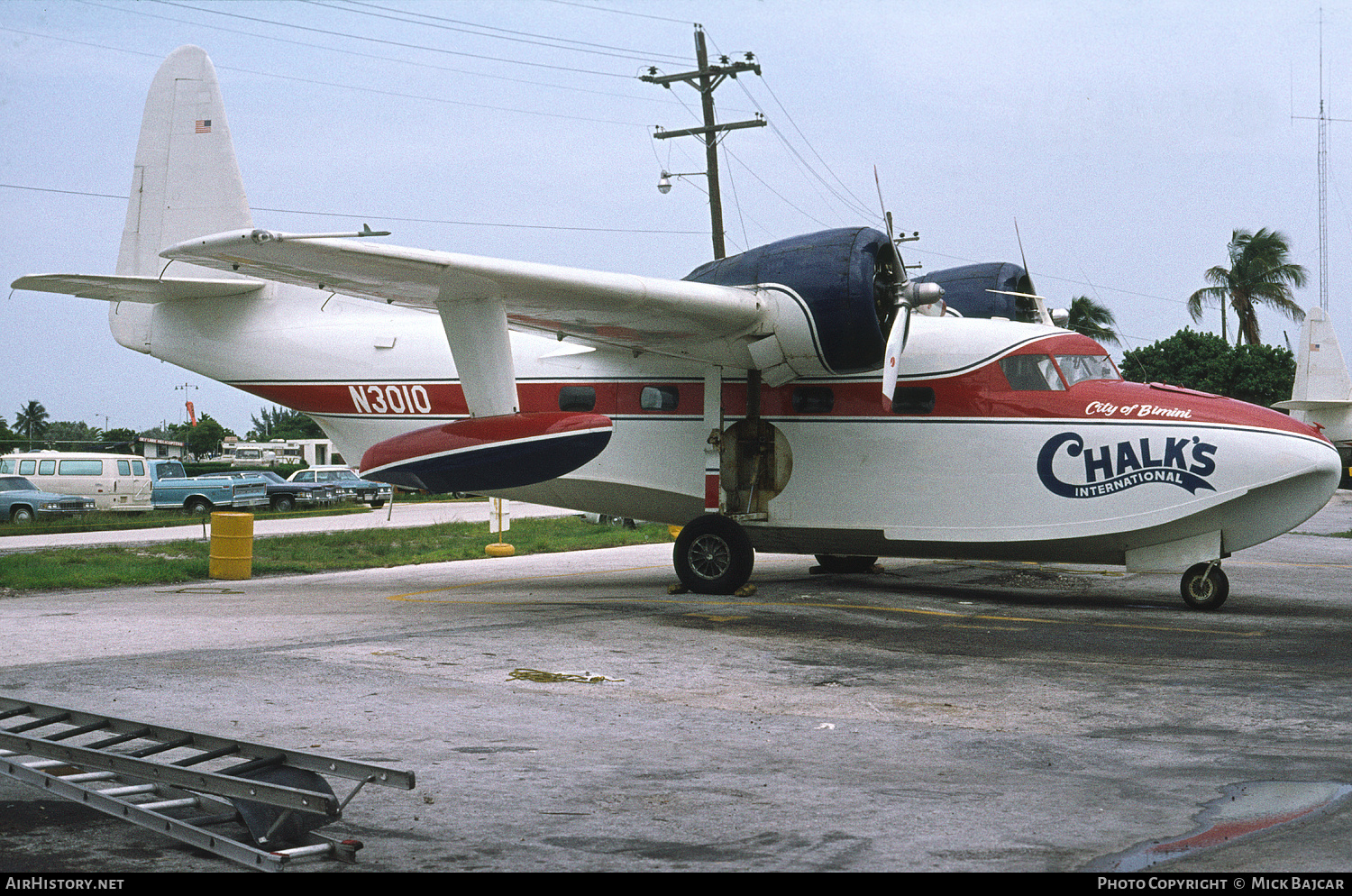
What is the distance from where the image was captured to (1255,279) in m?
60.4

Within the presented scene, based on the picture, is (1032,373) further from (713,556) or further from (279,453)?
(279,453)

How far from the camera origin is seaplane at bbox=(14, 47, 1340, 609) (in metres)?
11.7

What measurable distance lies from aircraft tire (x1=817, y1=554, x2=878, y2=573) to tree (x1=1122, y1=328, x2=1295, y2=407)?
39130 millimetres

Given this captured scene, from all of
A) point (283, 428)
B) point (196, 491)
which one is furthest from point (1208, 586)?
point (283, 428)

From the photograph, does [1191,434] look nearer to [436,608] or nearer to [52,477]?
[436,608]

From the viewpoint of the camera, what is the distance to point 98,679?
7.67m

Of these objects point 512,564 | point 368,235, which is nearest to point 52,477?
point 512,564

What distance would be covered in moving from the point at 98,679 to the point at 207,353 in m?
9.03

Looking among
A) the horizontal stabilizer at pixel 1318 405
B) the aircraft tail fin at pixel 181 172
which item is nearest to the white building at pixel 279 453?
the horizontal stabilizer at pixel 1318 405

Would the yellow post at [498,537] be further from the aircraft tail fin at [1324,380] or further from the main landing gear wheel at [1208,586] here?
the aircraft tail fin at [1324,380]

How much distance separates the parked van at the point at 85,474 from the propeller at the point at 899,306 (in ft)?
92.4

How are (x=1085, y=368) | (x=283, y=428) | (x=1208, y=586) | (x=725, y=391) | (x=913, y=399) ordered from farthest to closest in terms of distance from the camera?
1. (x=283, y=428)
2. (x=725, y=391)
3. (x=913, y=399)
4. (x=1085, y=368)
5. (x=1208, y=586)

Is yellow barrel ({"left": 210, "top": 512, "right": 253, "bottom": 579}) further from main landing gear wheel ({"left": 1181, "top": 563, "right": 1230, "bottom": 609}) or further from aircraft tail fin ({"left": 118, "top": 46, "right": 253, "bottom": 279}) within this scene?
main landing gear wheel ({"left": 1181, "top": 563, "right": 1230, "bottom": 609})

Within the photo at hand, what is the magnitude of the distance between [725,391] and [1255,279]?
5656 cm
